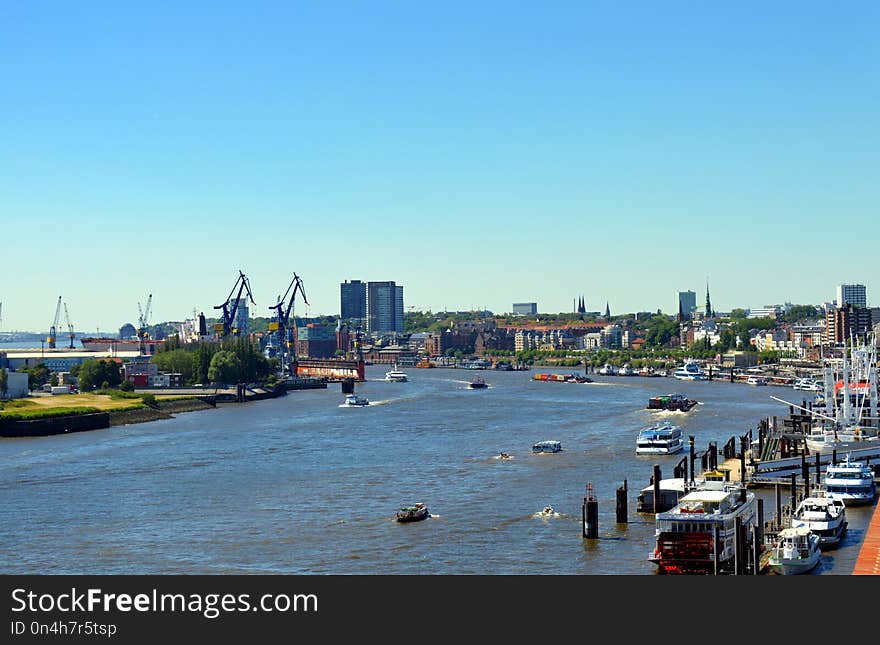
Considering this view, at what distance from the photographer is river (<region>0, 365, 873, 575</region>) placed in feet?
64.2

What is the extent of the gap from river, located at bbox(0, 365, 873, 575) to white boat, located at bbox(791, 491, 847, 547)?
0.91ft

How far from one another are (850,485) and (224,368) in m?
52.4

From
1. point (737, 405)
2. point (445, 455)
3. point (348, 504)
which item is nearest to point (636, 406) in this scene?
point (737, 405)

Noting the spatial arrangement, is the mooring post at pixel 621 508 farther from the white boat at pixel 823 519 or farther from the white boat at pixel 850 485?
the white boat at pixel 850 485

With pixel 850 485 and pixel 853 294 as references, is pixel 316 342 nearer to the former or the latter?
pixel 853 294

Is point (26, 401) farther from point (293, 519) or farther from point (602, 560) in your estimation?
point (602, 560)

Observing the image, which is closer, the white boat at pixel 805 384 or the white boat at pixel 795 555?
the white boat at pixel 795 555

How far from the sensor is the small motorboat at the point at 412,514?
890 inches

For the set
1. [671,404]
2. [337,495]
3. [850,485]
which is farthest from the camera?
[671,404]

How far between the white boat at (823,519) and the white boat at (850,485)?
8.85ft

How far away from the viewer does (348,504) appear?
2512 cm

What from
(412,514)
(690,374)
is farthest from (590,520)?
(690,374)

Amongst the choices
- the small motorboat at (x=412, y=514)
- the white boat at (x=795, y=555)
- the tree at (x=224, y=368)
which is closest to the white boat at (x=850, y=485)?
the white boat at (x=795, y=555)

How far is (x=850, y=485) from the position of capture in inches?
961
